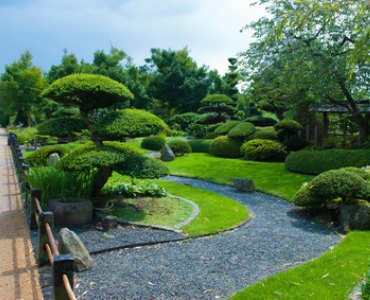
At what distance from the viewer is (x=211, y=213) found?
26.2 feet

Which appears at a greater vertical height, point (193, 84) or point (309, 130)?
point (193, 84)

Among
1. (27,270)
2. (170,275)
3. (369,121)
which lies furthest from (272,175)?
(27,270)

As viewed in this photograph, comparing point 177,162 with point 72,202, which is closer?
point 72,202

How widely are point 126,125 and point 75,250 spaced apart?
2935mm

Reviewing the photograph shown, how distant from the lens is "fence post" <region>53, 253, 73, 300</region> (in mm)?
2836

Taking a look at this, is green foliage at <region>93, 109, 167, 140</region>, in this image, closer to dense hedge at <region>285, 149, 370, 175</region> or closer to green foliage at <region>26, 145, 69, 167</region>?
green foliage at <region>26, 145, 69, 167</region>

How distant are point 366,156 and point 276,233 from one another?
698 centimetres

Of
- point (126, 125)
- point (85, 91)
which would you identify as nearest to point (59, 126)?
point (85, 91)

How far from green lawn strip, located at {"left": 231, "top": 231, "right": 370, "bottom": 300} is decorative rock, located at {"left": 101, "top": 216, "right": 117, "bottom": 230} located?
3035 mm

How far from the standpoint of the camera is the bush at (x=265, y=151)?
690 inches

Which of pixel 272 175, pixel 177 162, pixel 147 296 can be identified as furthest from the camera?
pixel 177 162

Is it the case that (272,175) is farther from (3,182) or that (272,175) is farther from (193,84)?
(193,84)

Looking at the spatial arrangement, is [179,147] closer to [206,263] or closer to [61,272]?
[206,263]

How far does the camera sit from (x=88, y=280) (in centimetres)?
469
